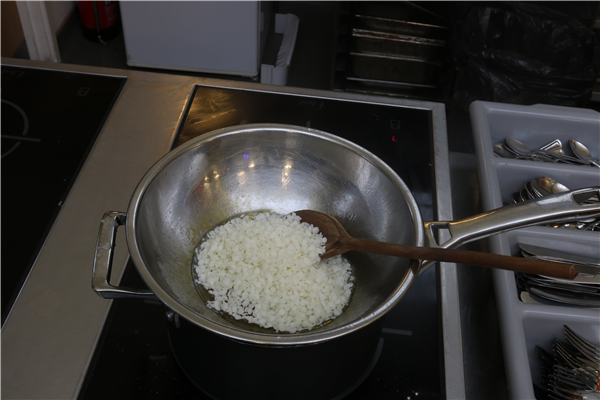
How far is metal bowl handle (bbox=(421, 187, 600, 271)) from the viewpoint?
1.61 feet

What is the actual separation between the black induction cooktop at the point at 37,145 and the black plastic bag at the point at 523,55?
104cm

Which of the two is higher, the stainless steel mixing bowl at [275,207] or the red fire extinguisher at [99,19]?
the stainless steel mixing bowl at [275,207]

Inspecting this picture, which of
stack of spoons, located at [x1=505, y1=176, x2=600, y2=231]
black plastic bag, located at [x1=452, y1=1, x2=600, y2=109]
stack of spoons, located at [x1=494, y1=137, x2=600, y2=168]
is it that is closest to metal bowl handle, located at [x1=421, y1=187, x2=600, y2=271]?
stack of spoons, located at [x1=505, y1=176, x2=600, y2=231]

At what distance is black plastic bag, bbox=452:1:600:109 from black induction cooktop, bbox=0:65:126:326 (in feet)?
3.41

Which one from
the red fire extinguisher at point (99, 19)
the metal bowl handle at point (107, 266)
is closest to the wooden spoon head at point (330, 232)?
the metal bowl handle at point (107, 266)

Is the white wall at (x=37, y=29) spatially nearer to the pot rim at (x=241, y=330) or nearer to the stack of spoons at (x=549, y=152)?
the pot rim at (x=241, y=330)

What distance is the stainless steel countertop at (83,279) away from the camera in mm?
515

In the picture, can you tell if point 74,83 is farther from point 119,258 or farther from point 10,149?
point 119,258

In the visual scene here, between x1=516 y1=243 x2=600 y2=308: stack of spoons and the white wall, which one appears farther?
the white wall

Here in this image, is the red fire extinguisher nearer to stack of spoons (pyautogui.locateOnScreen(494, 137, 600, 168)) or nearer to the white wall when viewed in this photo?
the white wall

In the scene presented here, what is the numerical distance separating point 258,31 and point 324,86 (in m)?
0.34

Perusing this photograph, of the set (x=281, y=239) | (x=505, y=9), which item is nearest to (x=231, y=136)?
(x=281, y=239)

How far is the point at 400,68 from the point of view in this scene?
1540 mm

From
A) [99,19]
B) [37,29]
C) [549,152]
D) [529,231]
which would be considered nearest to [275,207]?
[529,231]
